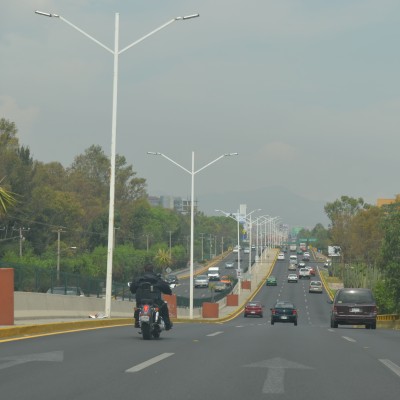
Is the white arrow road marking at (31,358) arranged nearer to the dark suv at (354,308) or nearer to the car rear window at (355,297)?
the dark suv at (354,308)

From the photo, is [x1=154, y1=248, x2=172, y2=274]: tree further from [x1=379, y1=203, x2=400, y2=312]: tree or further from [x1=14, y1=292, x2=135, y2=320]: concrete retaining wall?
[x1=14, y1=292, x2=135, y2=320]: concrete retaining wall

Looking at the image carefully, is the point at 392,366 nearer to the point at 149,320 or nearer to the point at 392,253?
the point at 149,320

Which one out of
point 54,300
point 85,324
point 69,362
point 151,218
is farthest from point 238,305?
point 151,218

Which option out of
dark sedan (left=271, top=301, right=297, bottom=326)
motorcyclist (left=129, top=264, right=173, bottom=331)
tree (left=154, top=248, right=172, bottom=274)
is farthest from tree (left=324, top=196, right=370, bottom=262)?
motorcyclist (left=129, top=264, right=173, bottom=331)

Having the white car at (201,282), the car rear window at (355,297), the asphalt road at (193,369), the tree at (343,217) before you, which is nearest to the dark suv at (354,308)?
the car rear window at (355,297)

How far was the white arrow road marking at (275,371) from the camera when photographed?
996 cm

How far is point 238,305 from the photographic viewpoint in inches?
3674

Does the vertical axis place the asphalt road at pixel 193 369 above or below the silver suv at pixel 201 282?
below

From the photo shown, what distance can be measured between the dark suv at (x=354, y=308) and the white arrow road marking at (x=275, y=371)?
20787 millimetres

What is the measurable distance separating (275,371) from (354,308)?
22.7 m

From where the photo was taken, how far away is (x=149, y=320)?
17.2 meters

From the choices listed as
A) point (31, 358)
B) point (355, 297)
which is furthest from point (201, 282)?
point (31, 358)

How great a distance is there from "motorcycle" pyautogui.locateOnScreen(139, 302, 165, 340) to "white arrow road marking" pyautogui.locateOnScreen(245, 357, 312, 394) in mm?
4271

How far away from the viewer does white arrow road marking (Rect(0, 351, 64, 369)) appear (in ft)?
38.8
